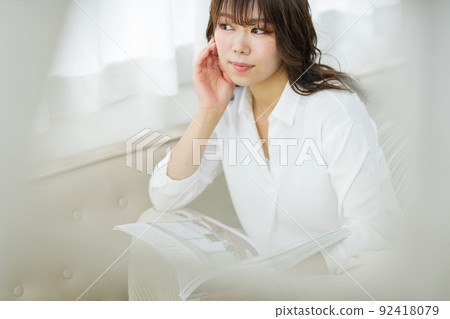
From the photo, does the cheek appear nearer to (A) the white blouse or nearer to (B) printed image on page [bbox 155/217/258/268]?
(A) the white blouse

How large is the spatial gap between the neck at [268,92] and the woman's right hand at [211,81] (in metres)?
0.05

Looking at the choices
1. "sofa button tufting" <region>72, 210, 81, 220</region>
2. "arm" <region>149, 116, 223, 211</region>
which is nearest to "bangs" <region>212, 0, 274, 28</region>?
"arm" <region>149, 116, 223, 211</region>

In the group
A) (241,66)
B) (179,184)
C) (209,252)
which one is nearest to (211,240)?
(209,252)

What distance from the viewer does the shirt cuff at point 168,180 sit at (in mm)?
1052

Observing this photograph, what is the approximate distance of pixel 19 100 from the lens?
106 cm

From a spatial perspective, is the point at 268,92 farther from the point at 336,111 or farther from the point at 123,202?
the point at 123,202

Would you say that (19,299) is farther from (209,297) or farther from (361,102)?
(361,102)

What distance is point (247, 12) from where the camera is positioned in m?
0.92

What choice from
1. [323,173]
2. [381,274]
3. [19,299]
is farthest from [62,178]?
[381,274]

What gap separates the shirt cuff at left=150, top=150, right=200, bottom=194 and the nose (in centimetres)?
25

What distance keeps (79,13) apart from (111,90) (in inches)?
6.2

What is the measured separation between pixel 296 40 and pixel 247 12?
0.10 m

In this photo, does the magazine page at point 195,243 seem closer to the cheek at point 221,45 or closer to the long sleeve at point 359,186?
the long sleeve at point 359,186

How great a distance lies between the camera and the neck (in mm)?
982
